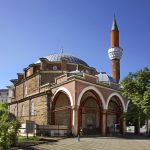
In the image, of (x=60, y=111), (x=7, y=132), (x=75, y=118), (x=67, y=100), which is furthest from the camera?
(x=67, y=100)

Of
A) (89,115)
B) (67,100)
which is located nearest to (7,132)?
(67,100)

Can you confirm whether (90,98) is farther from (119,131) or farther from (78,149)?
(78,149)

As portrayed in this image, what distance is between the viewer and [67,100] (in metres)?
35.1

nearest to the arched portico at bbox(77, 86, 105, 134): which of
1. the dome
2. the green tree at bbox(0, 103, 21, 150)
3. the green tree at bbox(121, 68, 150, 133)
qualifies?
the dome

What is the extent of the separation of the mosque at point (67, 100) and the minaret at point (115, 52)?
5.44 metres

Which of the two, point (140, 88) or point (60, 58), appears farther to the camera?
point (60, 58)

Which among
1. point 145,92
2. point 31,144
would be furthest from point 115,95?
point 31,144

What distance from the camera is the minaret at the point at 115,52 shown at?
161 feet

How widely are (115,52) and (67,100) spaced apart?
17608 mm

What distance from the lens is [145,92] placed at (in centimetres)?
2259

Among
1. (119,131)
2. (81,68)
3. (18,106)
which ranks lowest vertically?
(119,131)

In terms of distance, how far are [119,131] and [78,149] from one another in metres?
19.0

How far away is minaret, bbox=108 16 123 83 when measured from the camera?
161 feet

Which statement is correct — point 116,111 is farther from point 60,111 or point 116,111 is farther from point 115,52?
point 115,52
